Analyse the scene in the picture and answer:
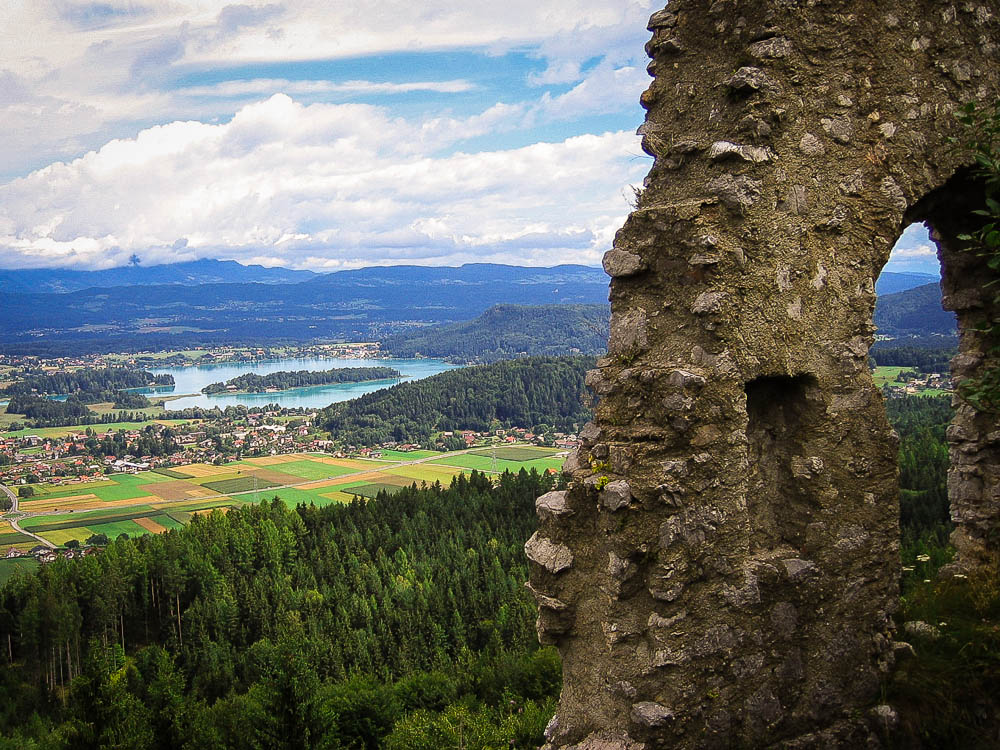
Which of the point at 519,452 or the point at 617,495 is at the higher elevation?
the point at 617,495

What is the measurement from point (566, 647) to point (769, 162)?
3.88 meters

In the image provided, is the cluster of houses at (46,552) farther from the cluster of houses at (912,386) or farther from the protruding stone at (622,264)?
the cluster of houses at (912,386)

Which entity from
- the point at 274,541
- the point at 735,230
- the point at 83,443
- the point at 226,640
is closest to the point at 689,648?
the point at 735,230

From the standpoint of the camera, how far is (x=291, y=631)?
40500 mm

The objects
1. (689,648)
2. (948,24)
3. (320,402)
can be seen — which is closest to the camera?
(689,648)

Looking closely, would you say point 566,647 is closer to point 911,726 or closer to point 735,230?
point 911,726

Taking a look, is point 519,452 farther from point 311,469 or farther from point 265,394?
point 265,394

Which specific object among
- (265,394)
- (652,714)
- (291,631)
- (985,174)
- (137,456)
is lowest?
(291,631)

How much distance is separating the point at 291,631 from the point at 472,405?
78059 mm

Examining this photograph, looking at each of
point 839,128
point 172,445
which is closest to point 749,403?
point 839,128

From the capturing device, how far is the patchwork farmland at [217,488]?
6291 cm

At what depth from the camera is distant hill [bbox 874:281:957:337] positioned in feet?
370

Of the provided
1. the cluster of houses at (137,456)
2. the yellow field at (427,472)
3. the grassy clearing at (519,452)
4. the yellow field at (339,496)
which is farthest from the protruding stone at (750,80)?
the cluster of houses at (137,456)

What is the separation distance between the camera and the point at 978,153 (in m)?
5.95
